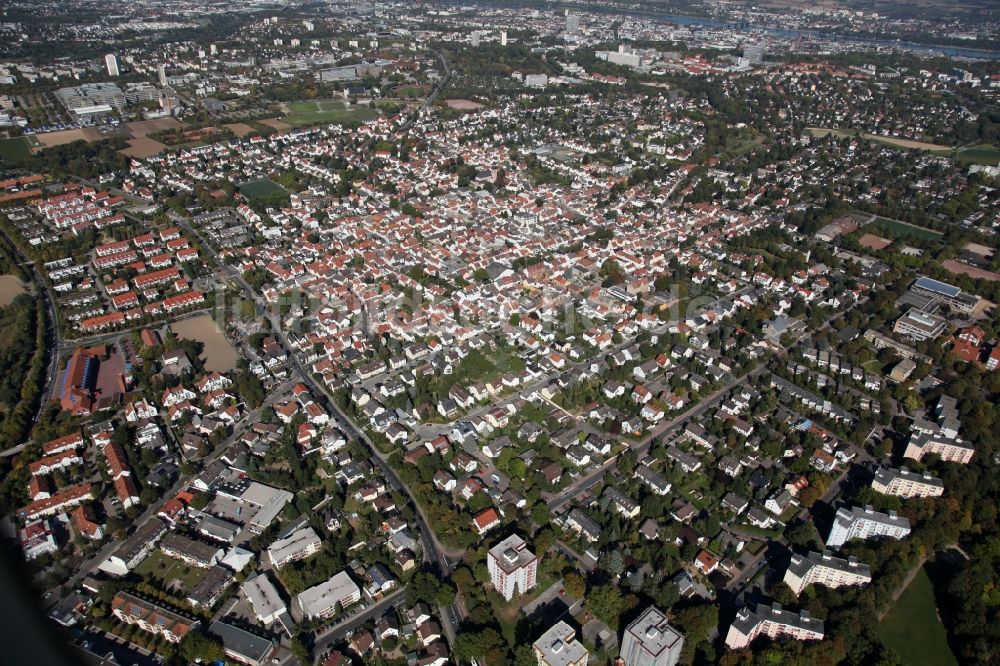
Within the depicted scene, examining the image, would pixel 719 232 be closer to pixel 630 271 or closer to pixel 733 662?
pixel 630 271

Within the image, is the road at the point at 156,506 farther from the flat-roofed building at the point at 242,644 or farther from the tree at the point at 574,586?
the tree at the point at 574,586

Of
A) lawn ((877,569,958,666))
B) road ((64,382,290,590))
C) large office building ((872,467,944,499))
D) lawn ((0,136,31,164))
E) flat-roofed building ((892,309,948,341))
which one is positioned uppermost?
lawn ((0,136,31,164))

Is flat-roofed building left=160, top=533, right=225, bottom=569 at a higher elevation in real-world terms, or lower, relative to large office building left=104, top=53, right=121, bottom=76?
lower

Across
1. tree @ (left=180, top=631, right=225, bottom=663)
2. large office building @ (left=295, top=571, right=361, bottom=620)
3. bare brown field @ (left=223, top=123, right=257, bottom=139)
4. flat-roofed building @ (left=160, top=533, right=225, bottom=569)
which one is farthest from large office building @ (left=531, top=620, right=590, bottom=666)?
bare brown field @ (left=223, top=123, right=257, bottom=139)

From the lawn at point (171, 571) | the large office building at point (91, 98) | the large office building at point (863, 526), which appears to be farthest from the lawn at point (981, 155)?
the large office building at point (91, 98)

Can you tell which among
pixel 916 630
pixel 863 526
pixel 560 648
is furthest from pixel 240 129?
pixel 916 630

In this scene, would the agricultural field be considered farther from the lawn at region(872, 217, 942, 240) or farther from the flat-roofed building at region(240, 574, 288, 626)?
the flat-roofed building at region(240, 574, 288, 626)

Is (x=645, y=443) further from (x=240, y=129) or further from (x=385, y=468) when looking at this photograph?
(x=240, y=129)
